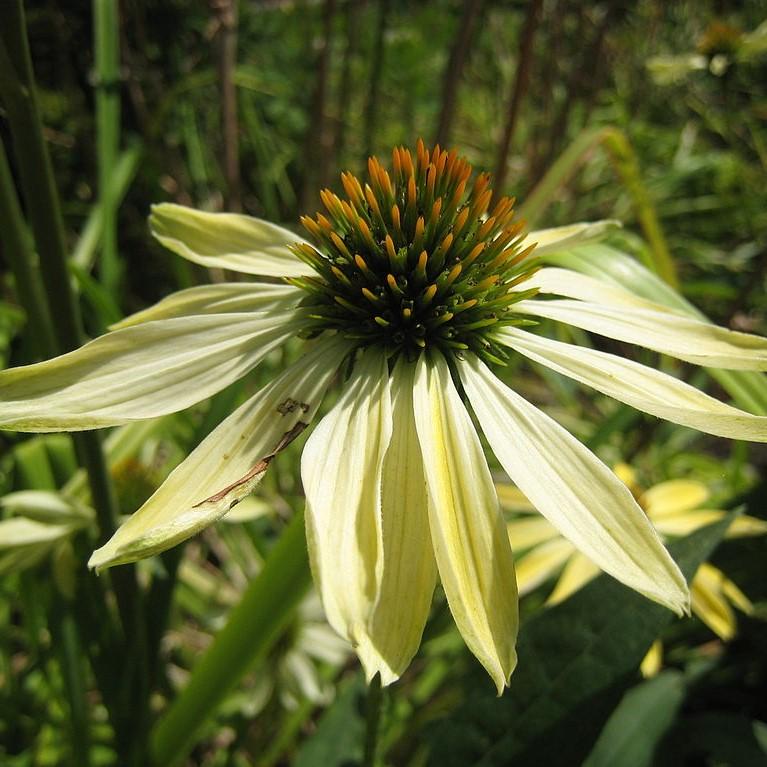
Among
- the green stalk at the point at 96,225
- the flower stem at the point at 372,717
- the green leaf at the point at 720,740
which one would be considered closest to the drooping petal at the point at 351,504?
the flower stem at the point at 372,717

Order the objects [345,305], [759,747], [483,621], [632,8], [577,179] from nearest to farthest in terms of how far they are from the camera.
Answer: [483,621]
[345,305]
[759,747]
[632,8]
[577,179]

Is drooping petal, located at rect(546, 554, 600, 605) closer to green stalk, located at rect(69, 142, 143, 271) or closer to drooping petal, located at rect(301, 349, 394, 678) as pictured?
drooping petal, located at rect(301, 349, 394, 678)

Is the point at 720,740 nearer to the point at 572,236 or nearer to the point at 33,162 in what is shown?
the point at 572,236

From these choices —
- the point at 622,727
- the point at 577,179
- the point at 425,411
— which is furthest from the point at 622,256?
the point at 577,179

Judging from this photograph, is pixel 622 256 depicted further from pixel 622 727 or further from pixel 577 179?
pixel 577 179

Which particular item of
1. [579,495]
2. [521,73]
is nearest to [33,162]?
[579,495]

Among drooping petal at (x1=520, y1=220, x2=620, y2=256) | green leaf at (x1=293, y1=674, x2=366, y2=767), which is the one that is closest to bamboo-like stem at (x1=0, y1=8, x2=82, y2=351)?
drooping petal at (x1=520, y1=220, x2=620, y2=256)
